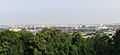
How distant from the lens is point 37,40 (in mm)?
31781

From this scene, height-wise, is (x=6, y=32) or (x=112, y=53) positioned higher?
(x=6, y=32)

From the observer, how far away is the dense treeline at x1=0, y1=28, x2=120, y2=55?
31.3 m

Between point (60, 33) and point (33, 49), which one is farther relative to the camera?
point (60, 33)

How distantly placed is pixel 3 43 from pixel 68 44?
6.64m

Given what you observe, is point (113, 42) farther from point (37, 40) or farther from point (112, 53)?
point (37, 40)

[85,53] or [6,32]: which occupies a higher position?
[6,32]

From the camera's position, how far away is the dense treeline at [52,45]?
1232 inches

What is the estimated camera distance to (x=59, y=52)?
31.9 m

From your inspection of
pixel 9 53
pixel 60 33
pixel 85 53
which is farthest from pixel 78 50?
pixel 9 53

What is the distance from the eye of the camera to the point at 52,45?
3250 cm

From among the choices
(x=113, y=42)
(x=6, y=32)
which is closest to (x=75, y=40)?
(x=113, y=42)

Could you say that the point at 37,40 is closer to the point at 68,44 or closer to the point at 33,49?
the point at 33,49

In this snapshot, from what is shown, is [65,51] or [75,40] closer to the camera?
[65,51]

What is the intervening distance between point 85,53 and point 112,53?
9.33 feet
